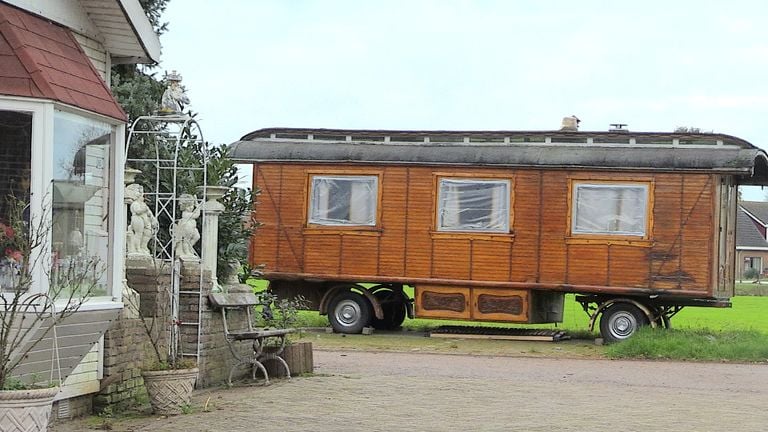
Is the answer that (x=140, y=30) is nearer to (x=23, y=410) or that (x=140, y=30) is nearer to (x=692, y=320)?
(x=23, y=410)

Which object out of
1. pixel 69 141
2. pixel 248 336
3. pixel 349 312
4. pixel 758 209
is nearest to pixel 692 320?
pixel 349 312

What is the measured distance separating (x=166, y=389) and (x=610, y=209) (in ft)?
38.5

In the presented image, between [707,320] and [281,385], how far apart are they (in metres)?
18.7

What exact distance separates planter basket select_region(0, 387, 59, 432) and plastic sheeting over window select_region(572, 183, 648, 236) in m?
14.4

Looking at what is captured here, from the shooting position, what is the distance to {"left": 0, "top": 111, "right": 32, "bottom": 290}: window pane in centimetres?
928

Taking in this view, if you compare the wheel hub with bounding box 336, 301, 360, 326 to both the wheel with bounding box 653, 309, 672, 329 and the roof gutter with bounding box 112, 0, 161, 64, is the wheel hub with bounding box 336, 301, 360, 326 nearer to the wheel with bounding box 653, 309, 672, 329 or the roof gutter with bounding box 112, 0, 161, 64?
the wheel with bounding box 653, 309, 672, 329

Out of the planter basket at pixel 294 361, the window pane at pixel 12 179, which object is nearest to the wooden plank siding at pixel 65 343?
the window pane at pixel 12 179

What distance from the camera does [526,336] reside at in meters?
23.0

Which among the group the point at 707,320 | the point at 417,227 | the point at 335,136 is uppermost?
the point at 335,136

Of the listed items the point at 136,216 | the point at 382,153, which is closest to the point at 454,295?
the point at 382,153

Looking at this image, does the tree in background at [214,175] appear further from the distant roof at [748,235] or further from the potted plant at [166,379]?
the distant roof at [748,235]

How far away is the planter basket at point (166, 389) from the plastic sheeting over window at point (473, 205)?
11.2 metres

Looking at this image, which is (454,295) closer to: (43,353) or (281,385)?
(281,385)

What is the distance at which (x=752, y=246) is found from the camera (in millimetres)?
80562
